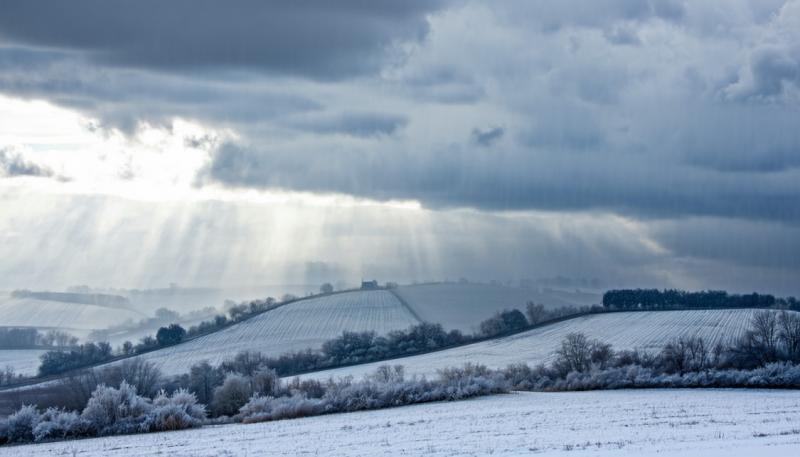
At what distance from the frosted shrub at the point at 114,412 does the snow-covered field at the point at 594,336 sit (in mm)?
47303

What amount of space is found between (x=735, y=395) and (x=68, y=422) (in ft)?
126

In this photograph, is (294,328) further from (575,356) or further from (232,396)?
(232,396)

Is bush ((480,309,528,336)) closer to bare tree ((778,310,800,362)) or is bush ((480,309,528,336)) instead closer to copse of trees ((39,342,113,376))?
bare tree ((778,310,800,362))

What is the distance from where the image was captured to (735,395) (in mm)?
54875

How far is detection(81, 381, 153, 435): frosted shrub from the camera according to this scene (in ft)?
160

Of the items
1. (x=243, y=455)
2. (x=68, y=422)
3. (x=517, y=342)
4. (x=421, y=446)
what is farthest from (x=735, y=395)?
(x=517, y=342)

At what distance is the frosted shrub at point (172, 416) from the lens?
1945 inches

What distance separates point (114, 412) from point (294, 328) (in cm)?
11247

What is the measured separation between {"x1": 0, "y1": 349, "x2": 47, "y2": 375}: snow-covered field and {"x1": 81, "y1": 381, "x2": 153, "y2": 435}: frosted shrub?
106 meters

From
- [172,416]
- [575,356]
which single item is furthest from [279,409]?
[575,356]

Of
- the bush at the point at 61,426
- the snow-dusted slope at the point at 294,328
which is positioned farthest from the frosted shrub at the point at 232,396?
the snow-dusted slope at the point at 294,328

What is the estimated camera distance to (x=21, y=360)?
17488 cm

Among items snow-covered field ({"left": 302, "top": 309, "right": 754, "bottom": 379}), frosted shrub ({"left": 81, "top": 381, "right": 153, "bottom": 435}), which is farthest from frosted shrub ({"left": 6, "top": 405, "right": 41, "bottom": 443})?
snow-covered field ({"left": 302, "top": 309, "right": 754, "bottom": 379})

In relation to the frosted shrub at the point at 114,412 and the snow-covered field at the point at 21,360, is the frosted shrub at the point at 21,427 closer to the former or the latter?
the frosted shrub at the point at 114,412
